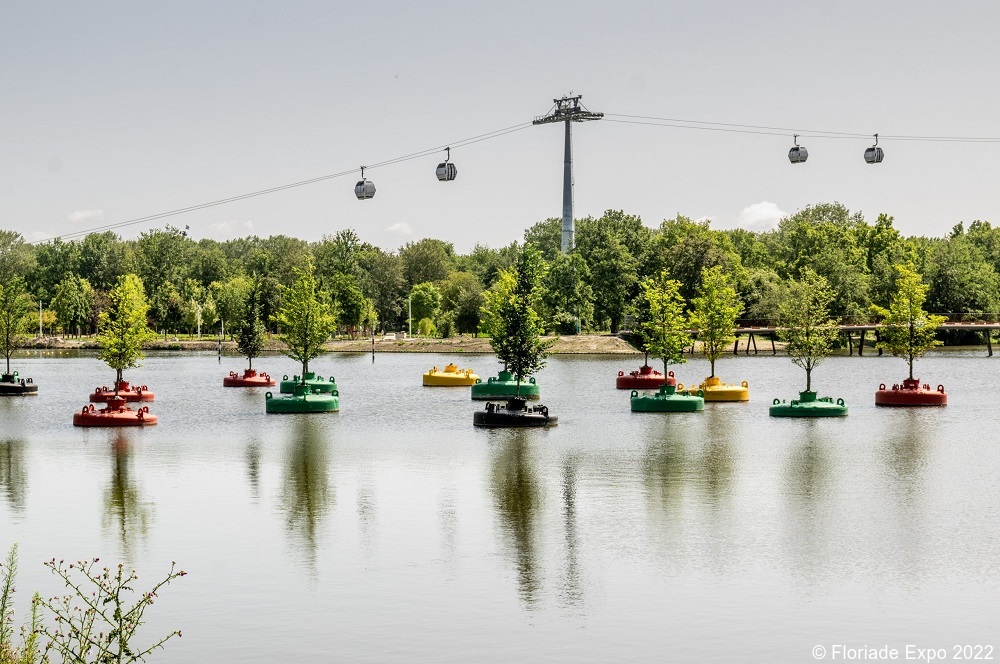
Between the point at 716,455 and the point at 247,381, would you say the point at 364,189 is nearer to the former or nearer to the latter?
the point at 716,455

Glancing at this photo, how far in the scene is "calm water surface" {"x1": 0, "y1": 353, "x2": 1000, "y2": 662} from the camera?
76.7 feet

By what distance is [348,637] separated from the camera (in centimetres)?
2316

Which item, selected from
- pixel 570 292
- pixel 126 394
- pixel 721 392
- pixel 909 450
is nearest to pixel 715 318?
pixel 721 392

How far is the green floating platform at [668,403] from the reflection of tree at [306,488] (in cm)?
2199

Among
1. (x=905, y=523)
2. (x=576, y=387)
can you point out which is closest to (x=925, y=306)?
(x=576, y=387)

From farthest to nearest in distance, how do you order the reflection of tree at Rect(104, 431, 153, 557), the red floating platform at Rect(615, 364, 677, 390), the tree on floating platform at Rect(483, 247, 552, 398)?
the red floating platform at Rect(615, 364, 677, 390), the tree on floating platform at Rect(483, 247, 552, 398), the reflection of tree at Rect(104, 431, 153, 557)

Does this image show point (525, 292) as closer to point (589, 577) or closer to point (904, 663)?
point (589, 577)

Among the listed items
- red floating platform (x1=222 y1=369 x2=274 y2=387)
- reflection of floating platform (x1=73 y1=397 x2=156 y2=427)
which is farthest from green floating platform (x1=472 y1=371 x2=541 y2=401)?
reflection of floating platform (x1=73 y1=397 x2=156 y2=427)

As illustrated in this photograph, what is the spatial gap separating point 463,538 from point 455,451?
20526mm

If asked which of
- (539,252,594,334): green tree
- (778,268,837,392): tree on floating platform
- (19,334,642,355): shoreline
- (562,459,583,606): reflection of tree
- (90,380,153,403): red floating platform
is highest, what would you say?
(539,252,594,334): green tree

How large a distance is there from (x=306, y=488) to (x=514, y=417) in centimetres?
2267

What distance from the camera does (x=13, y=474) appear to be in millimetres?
46312

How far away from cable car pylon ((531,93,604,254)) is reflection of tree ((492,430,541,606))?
11503 centimetres

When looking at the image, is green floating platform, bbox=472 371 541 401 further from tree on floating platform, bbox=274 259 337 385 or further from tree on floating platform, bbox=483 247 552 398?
tree on floating platform, bbox=274 259 337 385
